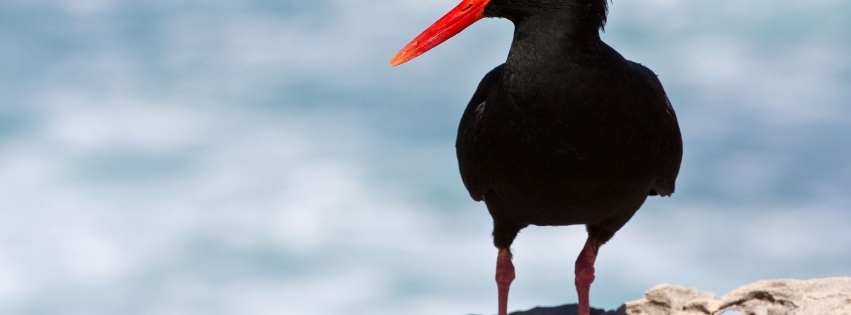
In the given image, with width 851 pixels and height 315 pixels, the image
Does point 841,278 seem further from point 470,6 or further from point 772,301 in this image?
point 470,6

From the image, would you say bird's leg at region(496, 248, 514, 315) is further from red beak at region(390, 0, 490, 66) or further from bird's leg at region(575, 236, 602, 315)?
red beak at region(390, 0, 490, 66)

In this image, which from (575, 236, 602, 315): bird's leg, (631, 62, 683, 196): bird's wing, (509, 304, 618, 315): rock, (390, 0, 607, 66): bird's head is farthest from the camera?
(509, 304, 618, 315): rock

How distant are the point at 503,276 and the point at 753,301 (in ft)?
5.68

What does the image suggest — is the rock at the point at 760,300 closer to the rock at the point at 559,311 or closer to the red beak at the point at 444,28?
the rock at the point at 559,311

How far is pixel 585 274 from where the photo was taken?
8.28 meters

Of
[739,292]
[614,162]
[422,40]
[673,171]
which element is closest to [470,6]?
[422,40]

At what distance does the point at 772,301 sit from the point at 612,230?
136cm

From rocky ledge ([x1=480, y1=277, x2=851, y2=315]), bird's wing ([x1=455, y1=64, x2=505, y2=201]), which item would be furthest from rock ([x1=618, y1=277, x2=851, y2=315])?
bird's wing ([x1=455, y1=64, x2=505, y2=201])

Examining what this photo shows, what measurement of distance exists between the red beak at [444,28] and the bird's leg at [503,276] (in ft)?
5.99

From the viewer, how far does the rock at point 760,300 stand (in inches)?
309

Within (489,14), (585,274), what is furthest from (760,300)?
(489,14)

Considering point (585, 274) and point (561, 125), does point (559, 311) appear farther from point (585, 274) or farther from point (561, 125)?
point (561, 125)

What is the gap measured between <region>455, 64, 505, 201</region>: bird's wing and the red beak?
16.0 inches

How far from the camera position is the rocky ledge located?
786 cm
